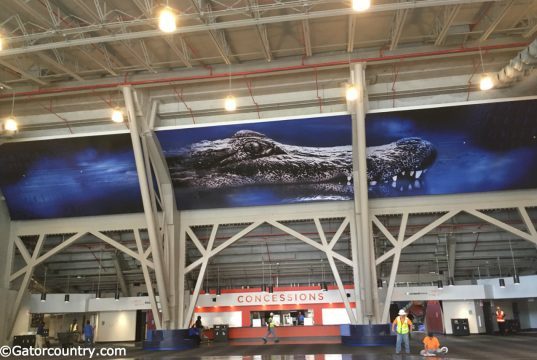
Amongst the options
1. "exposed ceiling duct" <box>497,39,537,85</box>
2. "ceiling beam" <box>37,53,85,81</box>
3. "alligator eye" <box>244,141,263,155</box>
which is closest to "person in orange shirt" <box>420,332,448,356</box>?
"exposed ceiling duct" <box>497,39,537,85</box>

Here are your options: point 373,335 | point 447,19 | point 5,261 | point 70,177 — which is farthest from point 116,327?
point 447,19

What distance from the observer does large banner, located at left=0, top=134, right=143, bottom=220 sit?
1603 centimetres

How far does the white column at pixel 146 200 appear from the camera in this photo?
14.2 m

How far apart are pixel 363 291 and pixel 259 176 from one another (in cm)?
568

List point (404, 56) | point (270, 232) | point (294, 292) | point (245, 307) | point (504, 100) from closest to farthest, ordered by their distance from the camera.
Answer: point (404, 56)
point (504, 100)
point (270, 232)
point (294, 292)
point (245, 307)

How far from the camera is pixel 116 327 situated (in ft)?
79.6

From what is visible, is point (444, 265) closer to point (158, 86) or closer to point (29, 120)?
point (158, 86)

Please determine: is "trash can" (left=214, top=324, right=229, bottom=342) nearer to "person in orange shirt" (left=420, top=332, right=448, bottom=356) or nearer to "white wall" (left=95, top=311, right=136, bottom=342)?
"white wall" (left=95, top=311, right=136, bottom=342)

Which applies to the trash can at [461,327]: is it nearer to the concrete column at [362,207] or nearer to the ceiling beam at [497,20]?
the concrete column at [362,207]

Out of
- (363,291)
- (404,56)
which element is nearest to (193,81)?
(404,56)

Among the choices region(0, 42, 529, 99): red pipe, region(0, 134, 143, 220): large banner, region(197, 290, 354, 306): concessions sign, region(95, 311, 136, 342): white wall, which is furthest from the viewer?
region(95, 311, 136, 342): white wall

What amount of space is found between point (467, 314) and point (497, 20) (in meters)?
17.0

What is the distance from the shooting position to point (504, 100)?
13.7 meters

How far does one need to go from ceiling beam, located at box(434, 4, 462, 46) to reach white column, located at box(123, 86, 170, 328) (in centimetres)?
922
